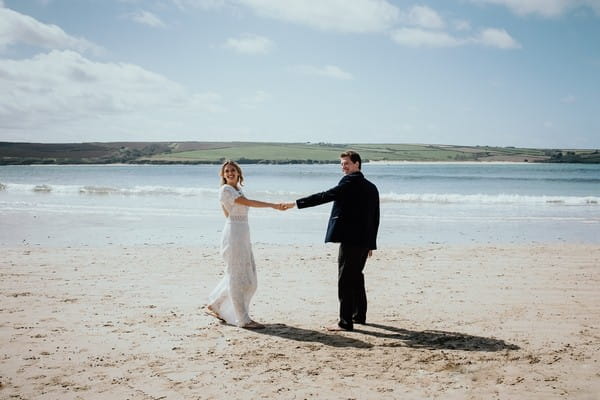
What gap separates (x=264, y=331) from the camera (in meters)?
6.24

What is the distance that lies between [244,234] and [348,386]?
267cm

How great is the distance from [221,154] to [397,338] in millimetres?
88678

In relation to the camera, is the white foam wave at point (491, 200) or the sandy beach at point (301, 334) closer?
the sandy beach at point (301, 334)

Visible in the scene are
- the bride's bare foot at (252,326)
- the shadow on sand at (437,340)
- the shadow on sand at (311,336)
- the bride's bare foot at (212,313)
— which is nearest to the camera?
the shadow on sand at (437,340)

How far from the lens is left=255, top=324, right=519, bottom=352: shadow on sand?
221 inches

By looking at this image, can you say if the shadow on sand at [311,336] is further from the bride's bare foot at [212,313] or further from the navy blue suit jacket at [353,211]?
the navy blue suit jacket at [353,211]

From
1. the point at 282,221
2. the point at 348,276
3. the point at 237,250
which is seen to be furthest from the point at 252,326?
the point at 282,221

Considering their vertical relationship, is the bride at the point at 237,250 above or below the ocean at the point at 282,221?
above

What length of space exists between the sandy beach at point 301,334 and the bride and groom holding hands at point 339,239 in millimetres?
274

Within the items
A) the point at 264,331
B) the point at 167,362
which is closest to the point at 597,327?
the point at 264,331

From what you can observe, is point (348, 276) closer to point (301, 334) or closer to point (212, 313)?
point (301, 334)

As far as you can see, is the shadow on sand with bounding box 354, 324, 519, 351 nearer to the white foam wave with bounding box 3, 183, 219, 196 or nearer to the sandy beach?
the sandy beach

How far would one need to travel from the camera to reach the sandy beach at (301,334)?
4500 mm

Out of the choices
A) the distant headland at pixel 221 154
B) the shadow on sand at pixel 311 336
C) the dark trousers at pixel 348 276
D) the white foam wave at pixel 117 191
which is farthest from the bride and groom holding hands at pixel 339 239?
the distant headland at pixel 221 154
